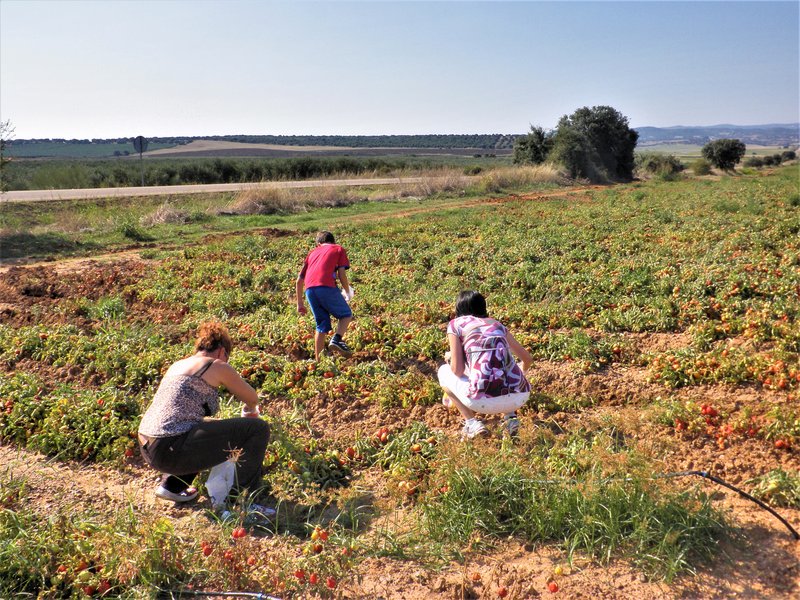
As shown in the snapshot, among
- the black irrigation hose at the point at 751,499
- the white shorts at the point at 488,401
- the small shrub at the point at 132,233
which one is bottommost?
the black irrigation hose at the point at 751,499

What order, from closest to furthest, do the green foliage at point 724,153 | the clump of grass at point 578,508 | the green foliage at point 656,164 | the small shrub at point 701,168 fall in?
the clump of grass at point 578,508, the green foliage at point 656,164, the small shrub at point 701,168, the green foliage at point 724,153

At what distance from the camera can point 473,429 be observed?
4.81m

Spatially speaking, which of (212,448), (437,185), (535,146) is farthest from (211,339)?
(535,146)

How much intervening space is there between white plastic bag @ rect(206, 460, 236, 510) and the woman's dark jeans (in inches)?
2.2

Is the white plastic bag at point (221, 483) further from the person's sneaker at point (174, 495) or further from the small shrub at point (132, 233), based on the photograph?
the small shrub at point (132, 233)

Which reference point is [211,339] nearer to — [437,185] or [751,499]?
[751,499]

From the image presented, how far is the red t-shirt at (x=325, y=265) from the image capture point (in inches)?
267

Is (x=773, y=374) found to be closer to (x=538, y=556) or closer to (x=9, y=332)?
(x=538, y=556)

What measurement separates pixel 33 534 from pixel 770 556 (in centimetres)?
423

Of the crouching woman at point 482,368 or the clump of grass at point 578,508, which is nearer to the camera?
the clump of grass at point 578,508

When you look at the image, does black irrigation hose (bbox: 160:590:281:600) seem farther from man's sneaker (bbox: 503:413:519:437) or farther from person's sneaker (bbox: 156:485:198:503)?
man's sneaker (bbox: 503:413:519:437)

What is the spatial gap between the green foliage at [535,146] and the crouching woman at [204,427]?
4019 cm

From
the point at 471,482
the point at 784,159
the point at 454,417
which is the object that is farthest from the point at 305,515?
the point at 784,159

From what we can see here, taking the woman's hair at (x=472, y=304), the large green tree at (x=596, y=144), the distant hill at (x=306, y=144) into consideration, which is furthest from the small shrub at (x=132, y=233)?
the distant hill at (x=306, y=144)
